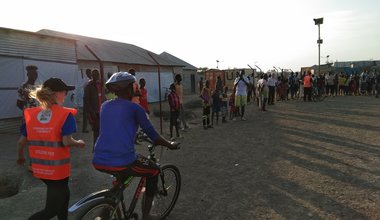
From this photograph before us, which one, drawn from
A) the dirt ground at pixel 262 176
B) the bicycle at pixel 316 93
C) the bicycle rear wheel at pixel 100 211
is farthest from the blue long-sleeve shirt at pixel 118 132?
the bicycle at pixel 316 93

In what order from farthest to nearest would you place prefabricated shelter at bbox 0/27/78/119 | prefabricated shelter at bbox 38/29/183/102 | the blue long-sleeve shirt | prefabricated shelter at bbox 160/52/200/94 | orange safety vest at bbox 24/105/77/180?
prefabricated shelter at bbox 160/52/200/94 < prefabricated shelter at bbox 38/29/183/102 < prefabricated shelter at bbox 0/27/78/119 < the blue long-sleeve shirt < orange safety vest at bbox 24/105/77/180

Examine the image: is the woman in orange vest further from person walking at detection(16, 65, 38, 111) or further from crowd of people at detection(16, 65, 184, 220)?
person walking at detection(16, 65, 38, 111)

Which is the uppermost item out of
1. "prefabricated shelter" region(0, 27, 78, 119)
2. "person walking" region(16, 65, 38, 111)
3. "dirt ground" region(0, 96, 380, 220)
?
"prefabricated shelter" region(0, 27, 78, 119)

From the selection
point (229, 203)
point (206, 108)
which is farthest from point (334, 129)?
point (229, 203)

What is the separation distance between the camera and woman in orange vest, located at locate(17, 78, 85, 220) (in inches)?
150

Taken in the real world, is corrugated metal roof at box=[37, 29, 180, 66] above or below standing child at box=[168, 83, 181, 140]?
above

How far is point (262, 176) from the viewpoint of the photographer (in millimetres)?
7199

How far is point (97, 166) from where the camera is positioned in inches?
156

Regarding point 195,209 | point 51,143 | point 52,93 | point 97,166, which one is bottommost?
point 195,209

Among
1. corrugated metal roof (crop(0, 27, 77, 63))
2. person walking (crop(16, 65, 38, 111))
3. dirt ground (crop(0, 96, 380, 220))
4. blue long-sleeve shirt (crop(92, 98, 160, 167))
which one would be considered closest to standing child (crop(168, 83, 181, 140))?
dirt ground (crop(0, 96, 380, 220))

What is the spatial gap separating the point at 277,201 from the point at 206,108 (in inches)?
311

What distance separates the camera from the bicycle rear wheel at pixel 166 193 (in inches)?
199

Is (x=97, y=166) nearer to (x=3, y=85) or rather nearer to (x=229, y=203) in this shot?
(x=229, y=203)

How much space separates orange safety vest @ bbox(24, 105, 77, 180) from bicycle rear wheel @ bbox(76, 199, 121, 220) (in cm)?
45
